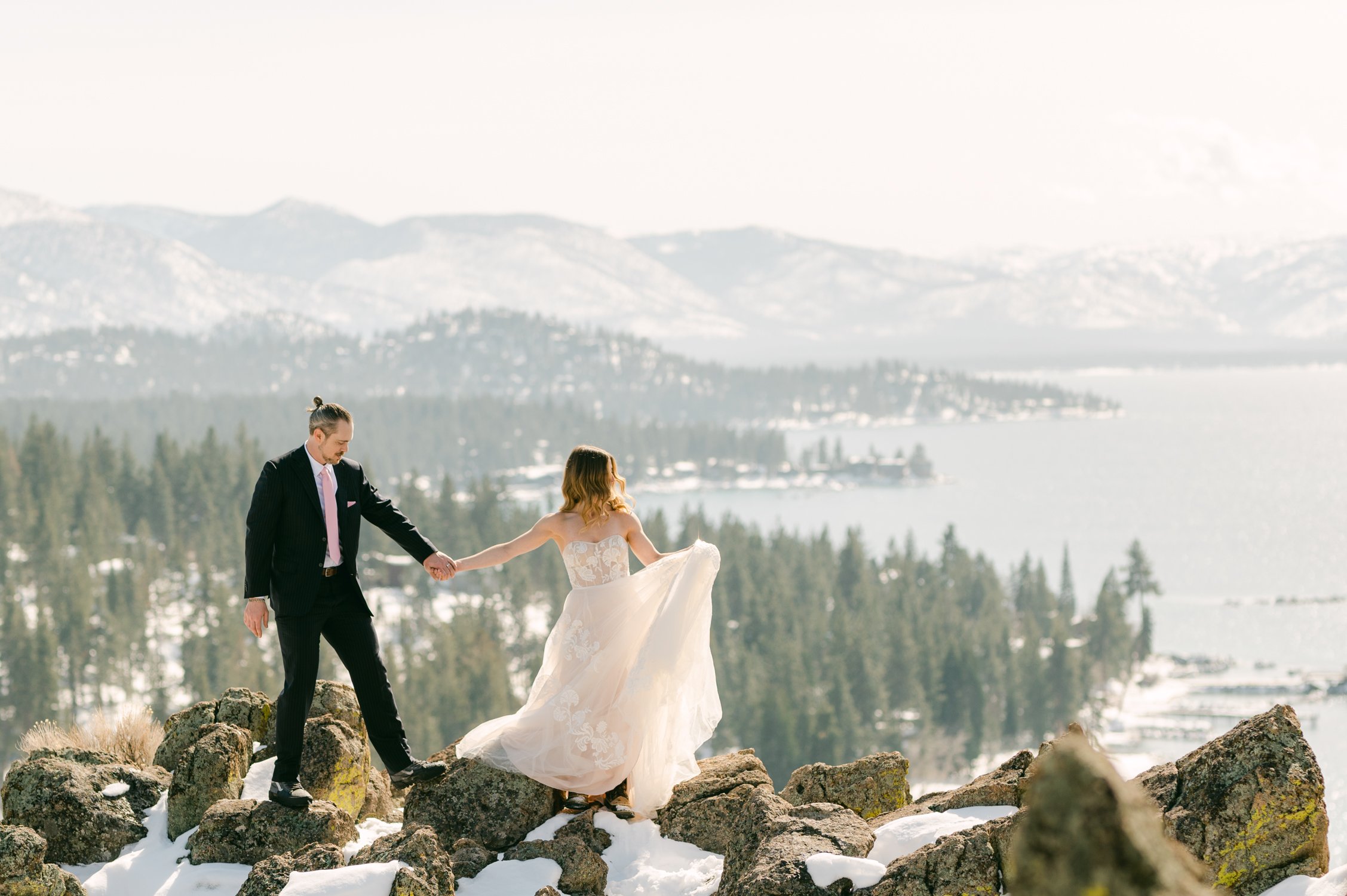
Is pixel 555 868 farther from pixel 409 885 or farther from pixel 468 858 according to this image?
pixel 409 885

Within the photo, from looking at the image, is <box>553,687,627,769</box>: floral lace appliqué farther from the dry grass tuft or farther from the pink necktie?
the dry grass tuft

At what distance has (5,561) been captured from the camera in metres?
103

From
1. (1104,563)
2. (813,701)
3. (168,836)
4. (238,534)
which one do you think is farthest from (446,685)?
(1104,563)

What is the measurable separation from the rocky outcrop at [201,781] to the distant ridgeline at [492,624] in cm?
6226

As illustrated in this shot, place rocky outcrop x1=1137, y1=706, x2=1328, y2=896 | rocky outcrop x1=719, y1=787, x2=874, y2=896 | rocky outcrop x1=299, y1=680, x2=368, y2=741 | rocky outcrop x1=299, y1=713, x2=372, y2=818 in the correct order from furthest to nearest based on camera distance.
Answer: rocky outcrop x1=299, y1=680, x2=368, y2=741, rocky outcrop x1=299, y1=713, x2=372, y2=818, rocky outcrop x1=719, y1=787, x2=874, y2=896, rocky outcrop x1=1137, y1=706, x2=1328, y2=896

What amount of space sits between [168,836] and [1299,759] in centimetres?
698

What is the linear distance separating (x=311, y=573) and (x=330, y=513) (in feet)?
1.33

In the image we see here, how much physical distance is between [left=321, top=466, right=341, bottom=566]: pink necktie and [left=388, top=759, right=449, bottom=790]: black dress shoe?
1545 mm

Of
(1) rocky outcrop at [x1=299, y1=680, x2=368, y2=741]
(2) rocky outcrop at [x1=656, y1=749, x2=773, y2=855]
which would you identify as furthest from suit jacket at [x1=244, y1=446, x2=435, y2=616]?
(2) rocky outcrop at [x1=656, y1=749, x2=773, y2=855]

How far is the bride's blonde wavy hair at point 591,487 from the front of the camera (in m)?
8.01

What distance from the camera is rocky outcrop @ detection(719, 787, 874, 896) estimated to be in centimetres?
615

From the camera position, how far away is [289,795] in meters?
7.75

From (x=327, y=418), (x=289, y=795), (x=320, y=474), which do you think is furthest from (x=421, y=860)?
(x=327, y=418)

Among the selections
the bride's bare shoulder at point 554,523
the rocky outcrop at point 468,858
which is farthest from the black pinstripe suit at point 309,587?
the bride's bare shoulder at point 554,523
